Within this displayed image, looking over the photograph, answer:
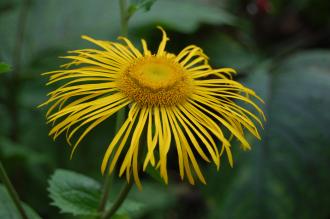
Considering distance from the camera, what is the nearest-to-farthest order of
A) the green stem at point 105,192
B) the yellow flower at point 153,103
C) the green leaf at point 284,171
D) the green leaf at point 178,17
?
the yellow flower at point 153,103 → the green stem at point 105,192 → the green leaf at point 284,171 → the green leaf at point 178,17

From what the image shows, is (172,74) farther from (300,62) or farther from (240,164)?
(300,62)

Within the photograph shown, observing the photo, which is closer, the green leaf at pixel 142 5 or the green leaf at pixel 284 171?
the green leaf at pixel 142 5

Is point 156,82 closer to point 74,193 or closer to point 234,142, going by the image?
point 74,193

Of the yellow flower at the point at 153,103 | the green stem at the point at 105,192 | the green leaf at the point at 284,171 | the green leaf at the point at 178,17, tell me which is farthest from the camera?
the green leaf at the point at 178,17

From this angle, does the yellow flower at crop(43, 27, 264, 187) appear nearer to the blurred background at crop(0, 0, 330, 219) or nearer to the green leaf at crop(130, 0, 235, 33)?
the blurred background at crop(0, 0, 330, 219)

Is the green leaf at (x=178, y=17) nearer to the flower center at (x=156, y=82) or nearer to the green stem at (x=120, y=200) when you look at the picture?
the flower center at (x=156, y=82)

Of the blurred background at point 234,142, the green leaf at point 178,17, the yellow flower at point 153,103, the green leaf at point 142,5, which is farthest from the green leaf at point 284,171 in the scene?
the green leaf at point 142,5
